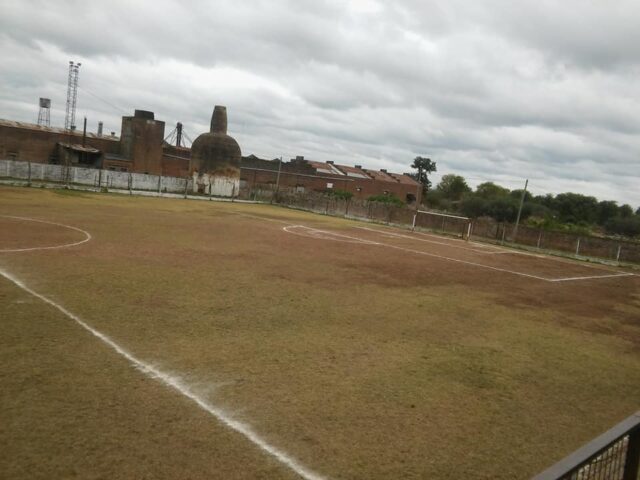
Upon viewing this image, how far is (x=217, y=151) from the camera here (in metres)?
48.5

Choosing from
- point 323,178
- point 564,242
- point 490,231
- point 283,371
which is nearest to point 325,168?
point 323,178

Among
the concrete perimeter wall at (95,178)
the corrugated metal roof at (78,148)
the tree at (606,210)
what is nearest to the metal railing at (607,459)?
the concrete perimeter wall at (95,178)

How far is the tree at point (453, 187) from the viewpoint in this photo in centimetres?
8288

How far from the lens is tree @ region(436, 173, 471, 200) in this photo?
8288 centimetres

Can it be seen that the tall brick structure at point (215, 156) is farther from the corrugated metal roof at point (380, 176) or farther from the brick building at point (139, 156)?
the corrugated metal roof at point (380, 176)

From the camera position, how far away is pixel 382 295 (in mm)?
11188

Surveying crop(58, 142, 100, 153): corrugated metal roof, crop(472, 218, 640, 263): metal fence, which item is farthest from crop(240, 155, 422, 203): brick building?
crop(472, 218, 640, 263): metal fence

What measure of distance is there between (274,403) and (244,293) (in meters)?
4.84

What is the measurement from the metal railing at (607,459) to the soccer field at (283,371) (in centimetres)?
107

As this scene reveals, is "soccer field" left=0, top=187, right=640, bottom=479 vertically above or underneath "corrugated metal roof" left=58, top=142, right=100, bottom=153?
underneath

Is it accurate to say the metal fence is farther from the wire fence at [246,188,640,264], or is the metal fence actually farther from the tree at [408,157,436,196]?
the tree at [408,157,436,196]

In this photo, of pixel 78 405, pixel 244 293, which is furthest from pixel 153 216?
pixel 78 405

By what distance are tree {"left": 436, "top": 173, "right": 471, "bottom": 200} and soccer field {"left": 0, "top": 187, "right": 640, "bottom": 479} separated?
71.3 meters

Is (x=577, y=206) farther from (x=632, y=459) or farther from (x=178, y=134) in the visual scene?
(x=632, y=459)
